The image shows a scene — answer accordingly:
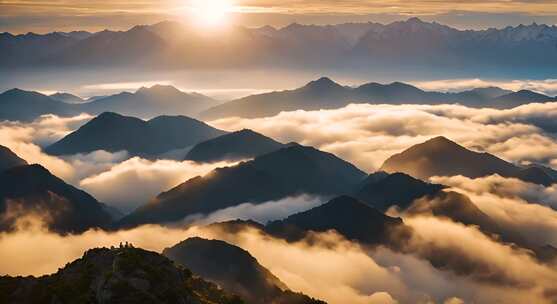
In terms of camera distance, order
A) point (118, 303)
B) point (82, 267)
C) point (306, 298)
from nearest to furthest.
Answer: point (118, 303) → point (82, 267) → point (306, 298)

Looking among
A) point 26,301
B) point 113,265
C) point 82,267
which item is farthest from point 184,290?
point 26,301

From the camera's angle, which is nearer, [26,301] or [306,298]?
[26,301]

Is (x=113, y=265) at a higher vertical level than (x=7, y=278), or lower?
higher

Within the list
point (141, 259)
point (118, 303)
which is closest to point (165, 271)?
point (141, 259)

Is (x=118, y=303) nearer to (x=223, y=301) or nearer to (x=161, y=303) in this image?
(x=161, y=303)

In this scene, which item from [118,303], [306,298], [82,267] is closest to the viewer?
[118,303]

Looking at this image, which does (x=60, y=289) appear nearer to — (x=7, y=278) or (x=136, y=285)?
(x=136, y=285)
